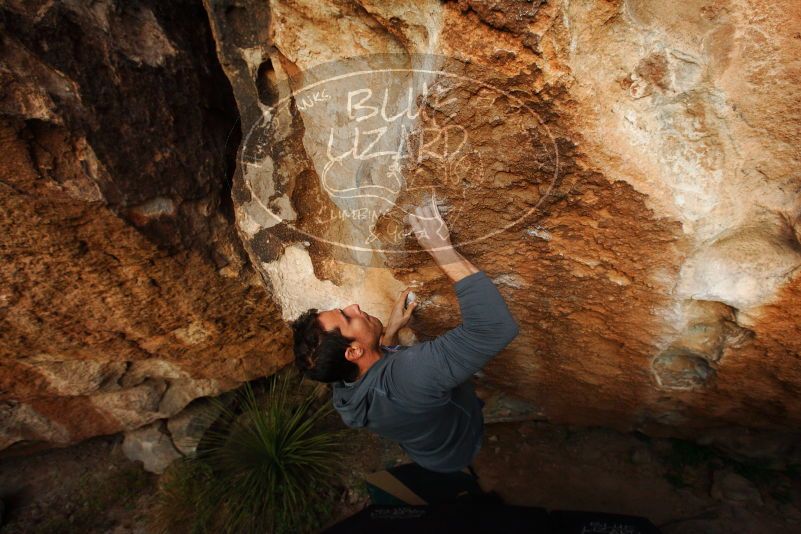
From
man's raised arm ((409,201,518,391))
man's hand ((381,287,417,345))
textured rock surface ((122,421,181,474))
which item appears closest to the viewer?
man's raised arm ((409,201,518,391))

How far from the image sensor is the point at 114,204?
1.54 meters

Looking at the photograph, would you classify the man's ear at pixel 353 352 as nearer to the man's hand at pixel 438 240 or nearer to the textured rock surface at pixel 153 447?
the man's hand at pixel 438 240

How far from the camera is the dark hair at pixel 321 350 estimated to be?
161 cm

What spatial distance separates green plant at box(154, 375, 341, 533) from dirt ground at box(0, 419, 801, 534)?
0.21 m

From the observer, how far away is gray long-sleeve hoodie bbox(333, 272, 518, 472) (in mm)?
1323

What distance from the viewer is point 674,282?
4.83 ft

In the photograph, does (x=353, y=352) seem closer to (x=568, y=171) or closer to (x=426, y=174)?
(x=426, y=174)

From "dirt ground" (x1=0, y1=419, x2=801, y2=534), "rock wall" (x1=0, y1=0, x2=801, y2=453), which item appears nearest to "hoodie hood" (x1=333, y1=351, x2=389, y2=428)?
"rock wall" (x1=0, y1=0, x2=801, y2=453)

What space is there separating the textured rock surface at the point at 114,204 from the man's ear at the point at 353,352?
74 centimetres

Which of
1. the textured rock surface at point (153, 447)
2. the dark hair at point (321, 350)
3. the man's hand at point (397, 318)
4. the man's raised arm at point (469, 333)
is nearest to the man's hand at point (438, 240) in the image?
the man's raised arm at point (469, 333)

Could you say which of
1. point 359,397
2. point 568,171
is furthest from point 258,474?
point 568,171

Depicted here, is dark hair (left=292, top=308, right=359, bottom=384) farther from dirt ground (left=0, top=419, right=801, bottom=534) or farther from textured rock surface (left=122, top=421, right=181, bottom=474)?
textured rock surface (left=122, top=421, right=181, bottom=474)

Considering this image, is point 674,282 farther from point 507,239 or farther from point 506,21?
point 506,21

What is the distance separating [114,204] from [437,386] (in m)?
1.27
